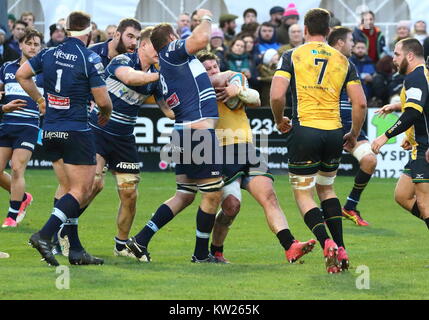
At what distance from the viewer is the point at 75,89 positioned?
33.1ft

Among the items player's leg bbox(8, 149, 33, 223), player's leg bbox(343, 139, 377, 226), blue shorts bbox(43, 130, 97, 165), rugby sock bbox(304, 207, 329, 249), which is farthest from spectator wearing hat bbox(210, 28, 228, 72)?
rugby sock bbox(304, 207, 329, 249)

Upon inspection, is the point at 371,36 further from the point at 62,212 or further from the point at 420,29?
the point at 62,212

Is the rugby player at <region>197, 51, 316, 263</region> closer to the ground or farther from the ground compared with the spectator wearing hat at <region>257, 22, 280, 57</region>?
farther from the ground

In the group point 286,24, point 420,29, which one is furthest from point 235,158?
point 420,29

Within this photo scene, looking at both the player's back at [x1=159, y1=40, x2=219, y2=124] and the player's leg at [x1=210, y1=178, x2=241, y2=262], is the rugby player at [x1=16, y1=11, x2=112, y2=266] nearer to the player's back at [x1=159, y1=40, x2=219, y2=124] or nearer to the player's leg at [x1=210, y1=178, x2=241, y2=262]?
the player's back at [x1=159, y1=40, x2=219, y2=124]

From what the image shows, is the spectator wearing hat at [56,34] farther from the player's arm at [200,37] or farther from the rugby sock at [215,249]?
the player's arm at [200,37]

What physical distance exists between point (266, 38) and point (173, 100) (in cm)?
1215

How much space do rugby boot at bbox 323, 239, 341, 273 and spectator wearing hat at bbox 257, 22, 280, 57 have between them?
12.9m

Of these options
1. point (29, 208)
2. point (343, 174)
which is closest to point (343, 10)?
point (343, 174)

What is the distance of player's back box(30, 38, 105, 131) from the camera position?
10062 millimetres

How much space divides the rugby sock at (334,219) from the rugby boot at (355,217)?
4443 mm

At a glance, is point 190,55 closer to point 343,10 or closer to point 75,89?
point 75,89

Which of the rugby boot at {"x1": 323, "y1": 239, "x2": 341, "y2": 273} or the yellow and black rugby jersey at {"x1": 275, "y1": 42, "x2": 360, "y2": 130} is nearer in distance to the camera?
the rugby boot at {"x1": 323, "y1": 239, "x2": 341, "y2": 273}

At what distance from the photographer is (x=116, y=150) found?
36.9 ft
